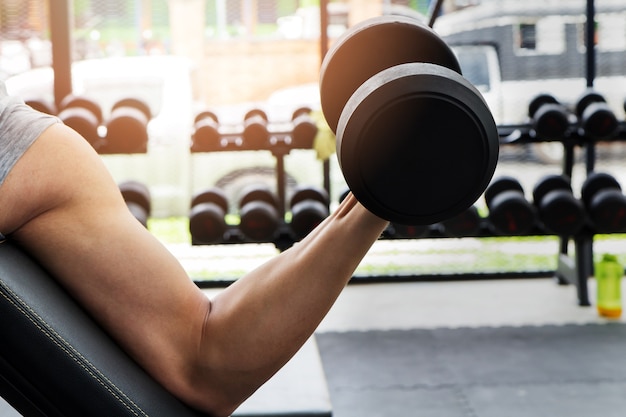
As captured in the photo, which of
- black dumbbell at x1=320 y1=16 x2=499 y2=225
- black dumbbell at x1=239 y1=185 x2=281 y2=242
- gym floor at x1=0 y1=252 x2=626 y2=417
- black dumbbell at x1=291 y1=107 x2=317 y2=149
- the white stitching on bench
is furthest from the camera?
black dumbbell at x1=291 y1=107 x2=317 y2=149

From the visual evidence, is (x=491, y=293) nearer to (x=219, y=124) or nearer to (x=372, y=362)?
(x=372, y=362)

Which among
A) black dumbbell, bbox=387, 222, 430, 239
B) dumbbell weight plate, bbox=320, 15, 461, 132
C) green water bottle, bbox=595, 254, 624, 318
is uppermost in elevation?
dumbbell weight plate, bbox=320, 15, 461, 132

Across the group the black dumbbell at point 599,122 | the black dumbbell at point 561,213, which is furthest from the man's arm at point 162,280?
the black dumbbell at point 599,122

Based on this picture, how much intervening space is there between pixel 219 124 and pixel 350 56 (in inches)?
90.1

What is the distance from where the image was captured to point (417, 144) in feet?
2.32

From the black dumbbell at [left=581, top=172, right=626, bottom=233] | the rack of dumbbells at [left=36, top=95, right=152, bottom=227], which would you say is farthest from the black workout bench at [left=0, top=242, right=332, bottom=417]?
the black dumbbell at [left=581, top=172, right=626, bottom=233]

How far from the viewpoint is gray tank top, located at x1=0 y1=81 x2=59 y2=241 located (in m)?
0.84

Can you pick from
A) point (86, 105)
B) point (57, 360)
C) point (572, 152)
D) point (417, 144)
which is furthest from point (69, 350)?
point (572, 152)

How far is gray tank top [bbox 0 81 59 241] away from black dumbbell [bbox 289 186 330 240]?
2015 millimetres

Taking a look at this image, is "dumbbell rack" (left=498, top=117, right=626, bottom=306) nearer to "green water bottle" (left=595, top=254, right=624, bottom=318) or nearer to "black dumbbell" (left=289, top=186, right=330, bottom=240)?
"green water bottle" (left=595, top=254, right=624, bottom=318)

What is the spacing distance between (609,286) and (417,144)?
256cm

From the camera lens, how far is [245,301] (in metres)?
0.92

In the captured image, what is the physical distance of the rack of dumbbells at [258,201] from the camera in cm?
289

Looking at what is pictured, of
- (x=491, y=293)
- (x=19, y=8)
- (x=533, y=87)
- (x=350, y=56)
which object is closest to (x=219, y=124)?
(x=19, y=8)
